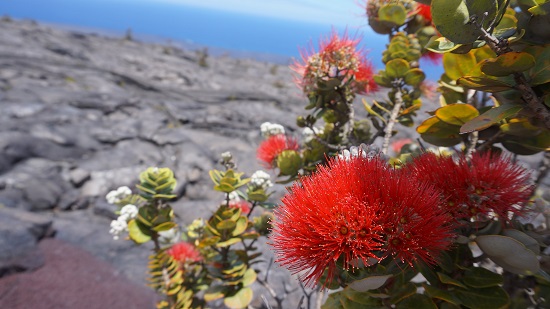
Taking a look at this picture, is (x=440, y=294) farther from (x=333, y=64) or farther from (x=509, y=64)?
(x=333, y=64)

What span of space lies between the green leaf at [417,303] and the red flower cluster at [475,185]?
145mm

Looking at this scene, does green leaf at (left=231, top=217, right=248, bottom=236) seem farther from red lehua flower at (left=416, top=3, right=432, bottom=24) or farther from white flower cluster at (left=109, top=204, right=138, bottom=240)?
red lehua flower at (left=416, top=3, right=432, bottom=24)

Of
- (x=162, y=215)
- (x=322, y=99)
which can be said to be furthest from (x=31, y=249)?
(x=322, y=99)

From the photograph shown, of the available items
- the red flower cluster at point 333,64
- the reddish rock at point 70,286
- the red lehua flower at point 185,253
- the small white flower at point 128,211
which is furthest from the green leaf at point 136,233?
the reddish rock at point 70,286

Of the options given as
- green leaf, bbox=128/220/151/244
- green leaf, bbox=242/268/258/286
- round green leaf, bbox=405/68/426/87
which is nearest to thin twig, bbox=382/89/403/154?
round green leaf, bbox=405/68/426/87

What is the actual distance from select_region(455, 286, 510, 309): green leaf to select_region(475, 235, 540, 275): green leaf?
0.20 ft

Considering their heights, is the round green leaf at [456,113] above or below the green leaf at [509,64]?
below

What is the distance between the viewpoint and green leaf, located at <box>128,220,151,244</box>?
36.5 inches

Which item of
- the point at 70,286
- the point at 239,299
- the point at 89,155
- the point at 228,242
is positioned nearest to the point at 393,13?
the point at 228,242

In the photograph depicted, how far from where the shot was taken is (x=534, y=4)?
43 cm

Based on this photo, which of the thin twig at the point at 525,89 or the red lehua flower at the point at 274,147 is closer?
the thin twig at the point at 525,89

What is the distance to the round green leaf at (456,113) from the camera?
1.95 feet

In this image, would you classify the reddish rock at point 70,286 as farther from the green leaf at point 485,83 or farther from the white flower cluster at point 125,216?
the green leaf at point 485,83

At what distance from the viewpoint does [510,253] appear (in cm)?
46
